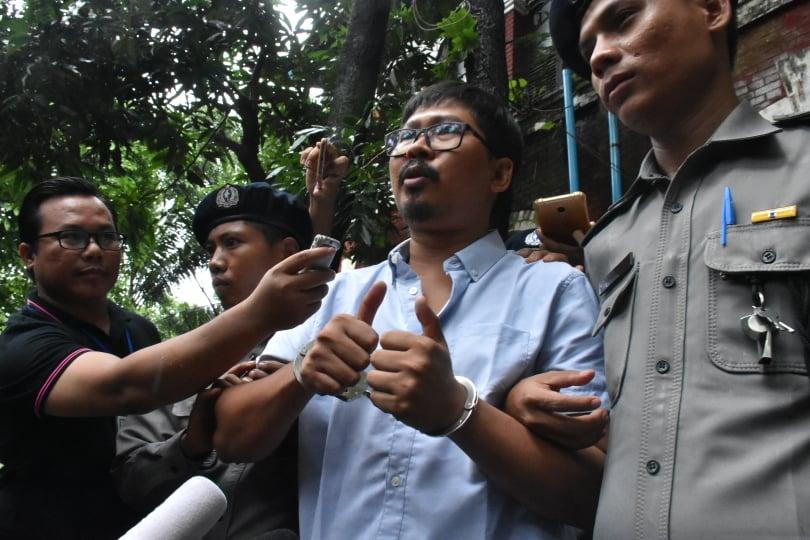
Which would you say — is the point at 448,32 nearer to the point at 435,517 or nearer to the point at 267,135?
the point at 267,135

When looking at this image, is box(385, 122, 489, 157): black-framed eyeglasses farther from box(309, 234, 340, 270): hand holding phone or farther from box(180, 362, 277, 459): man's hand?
box(180, 362, 277, 459): man's hand

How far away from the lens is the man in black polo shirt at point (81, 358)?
1.76 metres

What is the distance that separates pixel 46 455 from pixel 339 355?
1224 mm

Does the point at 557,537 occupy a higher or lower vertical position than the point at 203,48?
lower

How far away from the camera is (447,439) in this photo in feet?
5.40

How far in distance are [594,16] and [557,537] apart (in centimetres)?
125

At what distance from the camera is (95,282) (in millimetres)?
2533

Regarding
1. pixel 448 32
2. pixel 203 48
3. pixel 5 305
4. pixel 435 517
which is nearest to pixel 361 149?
pixel 448 32

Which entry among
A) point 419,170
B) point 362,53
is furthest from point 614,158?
point 419,170

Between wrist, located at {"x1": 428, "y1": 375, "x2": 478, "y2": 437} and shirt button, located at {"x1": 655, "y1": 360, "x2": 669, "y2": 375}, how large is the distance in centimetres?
37

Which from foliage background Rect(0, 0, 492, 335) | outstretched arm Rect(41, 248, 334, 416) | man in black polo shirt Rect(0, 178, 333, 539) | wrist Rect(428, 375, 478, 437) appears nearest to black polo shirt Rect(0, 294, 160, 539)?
man in black polo shirt Rect(0, 178, 333, 539)

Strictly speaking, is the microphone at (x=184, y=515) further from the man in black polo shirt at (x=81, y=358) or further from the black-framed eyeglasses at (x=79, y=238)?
the black-framed eyeglasses at (x=79, y=238)

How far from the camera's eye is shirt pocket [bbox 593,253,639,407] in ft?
5.11

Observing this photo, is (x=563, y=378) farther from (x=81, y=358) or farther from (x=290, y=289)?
(x=81, y=358)
